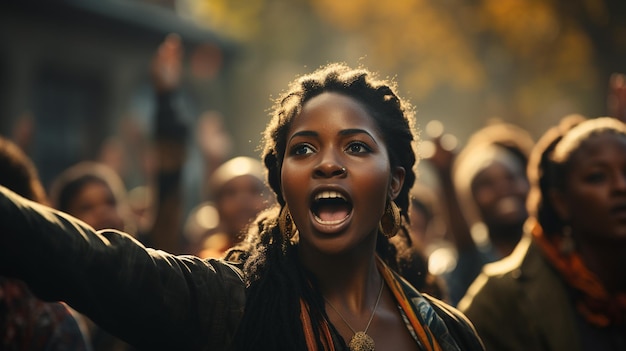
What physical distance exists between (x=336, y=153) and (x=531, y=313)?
2008mm

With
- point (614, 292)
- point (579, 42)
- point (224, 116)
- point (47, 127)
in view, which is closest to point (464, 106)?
point (224, 116)

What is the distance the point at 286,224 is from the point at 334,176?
29 centimetres

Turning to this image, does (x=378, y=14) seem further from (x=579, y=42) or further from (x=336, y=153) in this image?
(x=336, y=153)

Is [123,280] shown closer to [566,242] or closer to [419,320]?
[419,320]

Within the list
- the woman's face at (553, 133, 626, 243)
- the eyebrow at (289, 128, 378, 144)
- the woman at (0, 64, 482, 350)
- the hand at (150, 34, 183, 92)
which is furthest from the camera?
the hand at (150, 34, 183, 92)

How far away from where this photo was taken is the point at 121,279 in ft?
7.16

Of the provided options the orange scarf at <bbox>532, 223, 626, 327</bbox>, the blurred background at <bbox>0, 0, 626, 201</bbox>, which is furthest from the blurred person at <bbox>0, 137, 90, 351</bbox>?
the blurred background at <bbox>0, 0, 626, 201</bbox>

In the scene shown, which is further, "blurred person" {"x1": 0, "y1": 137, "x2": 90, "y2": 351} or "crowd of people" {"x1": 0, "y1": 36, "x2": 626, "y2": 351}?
"blurred person" {"x1": 0, "y1": 137, "x2": 90, "y2": 351}

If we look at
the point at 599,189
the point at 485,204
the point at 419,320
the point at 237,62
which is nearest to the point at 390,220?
the point at 419,320

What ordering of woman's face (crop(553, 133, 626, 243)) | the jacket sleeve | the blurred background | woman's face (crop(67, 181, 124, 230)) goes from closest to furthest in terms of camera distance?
the jacket sleeve → woman's face (crop(553, 133, 626, 243)) → woman's face (crop(67, 181, 124, 230)) → the blurred background

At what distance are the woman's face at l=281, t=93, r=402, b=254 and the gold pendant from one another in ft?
1.03

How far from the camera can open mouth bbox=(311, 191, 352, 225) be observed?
276 centimetres

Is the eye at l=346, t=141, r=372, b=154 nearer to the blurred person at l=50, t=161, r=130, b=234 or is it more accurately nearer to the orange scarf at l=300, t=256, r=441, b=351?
the orange scarf at l=300, t=256, r=441, b=351

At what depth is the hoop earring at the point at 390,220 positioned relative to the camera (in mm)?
2982
